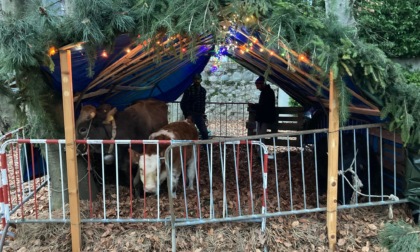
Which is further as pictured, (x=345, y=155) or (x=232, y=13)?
(x=345, y=155)

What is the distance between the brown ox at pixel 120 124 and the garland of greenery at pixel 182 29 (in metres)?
1.68

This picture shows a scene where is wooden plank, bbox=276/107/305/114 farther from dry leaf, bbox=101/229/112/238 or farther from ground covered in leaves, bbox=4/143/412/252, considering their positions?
dry leaf, bbox=101/229/112/238

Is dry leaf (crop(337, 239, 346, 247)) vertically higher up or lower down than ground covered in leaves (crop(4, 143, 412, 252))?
lower down

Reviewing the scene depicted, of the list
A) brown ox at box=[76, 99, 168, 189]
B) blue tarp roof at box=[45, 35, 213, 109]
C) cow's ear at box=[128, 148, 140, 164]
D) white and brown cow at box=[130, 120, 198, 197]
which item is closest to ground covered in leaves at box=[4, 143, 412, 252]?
white and brown cow at box=[130, 120, 198, 197]

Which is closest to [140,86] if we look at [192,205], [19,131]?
[19,131]

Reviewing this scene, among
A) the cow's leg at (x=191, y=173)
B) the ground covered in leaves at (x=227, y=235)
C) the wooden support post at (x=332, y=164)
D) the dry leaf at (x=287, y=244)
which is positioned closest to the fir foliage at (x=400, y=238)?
the ground covered in leaves at (x=227, y=235)

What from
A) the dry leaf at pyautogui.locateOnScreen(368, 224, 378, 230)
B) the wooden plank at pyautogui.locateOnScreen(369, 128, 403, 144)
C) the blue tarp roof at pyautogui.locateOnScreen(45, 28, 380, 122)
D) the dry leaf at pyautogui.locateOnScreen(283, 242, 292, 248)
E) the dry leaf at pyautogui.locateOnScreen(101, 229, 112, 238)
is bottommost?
the dry leaf at pyautogui.locateOnScreen(283, 242, 292, 248)

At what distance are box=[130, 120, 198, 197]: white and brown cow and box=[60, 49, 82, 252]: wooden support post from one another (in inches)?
34.3

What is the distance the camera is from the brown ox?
5447mm

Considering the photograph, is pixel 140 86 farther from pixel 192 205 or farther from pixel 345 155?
pixel 345 155

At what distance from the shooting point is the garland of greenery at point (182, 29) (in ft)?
11.5

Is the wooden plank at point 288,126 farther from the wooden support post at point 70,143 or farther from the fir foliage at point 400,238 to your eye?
the wooden support post at point 70,143

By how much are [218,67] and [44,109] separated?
12877 millimetres

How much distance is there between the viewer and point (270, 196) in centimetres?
544
